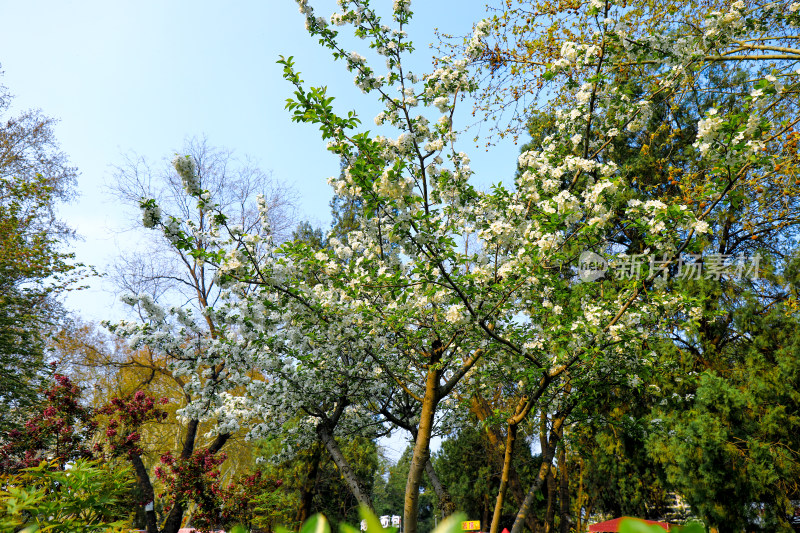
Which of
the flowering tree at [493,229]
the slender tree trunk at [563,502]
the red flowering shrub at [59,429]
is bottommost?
the slender tree trunk at [563,502]

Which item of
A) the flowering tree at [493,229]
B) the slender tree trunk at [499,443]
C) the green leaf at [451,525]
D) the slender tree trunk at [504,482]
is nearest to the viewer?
the green leaf at [451,525]

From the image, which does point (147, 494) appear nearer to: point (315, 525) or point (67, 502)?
point (67, 502)

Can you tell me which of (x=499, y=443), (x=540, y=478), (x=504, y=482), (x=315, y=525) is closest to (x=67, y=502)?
(x=315, y=525)

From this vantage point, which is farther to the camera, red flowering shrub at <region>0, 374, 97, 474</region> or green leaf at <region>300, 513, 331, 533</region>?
red flowering shrub at <region>0, 374, 97, 474</region>

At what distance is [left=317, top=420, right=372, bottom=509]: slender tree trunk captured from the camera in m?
6.32

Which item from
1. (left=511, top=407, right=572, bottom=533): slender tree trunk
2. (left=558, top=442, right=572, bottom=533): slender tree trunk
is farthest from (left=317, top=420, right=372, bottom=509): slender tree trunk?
(left=558, top=442, right=572, bottom=533): slender tree trunk

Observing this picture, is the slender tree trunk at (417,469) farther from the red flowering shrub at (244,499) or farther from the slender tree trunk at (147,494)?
the slender tree trunk at (147,494)

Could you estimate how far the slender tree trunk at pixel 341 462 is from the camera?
632 cm

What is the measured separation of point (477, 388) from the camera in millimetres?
9047

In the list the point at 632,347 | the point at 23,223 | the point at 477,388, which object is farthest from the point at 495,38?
the point at 23,223

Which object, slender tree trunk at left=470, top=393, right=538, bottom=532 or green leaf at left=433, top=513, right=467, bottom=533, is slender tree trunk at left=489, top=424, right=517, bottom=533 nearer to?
slender tree trunk at left=470, top=393, right=538, bottom=532

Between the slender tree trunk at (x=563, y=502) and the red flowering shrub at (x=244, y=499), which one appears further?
the slender tree trunk at (x=563, y=502)

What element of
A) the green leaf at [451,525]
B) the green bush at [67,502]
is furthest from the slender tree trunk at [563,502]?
the green leaf at [451,525]

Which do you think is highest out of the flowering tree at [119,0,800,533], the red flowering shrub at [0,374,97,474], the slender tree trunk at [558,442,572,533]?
the flowering tree at [119,0,800,533]
